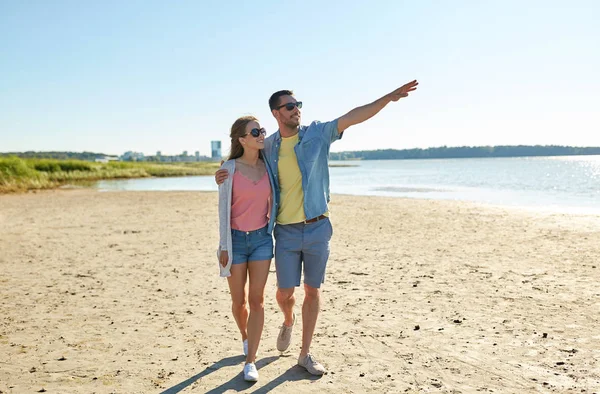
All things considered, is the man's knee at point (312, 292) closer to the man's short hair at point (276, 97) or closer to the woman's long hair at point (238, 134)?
the woman's long hair at point (238, 134)

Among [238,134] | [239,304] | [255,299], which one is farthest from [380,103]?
[239,304]

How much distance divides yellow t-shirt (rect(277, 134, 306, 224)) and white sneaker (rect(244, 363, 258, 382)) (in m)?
1.18

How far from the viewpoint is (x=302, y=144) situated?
4113 mm

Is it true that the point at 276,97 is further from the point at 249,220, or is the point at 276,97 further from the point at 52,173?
the point at 52,173

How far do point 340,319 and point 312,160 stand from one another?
8.16 ft

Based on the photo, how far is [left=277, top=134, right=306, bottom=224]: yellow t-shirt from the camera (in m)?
4.18

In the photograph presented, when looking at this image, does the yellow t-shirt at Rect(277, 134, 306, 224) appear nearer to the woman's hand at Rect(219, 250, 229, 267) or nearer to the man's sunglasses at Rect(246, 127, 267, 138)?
the man's sunglasses at Rect(246, 127, 267, 138)

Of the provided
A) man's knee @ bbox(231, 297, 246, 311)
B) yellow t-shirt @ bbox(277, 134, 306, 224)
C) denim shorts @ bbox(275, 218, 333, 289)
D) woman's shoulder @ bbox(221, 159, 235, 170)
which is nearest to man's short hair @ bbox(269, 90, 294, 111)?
yellow t-shirt @ bbox(277, 134, 306, 224)

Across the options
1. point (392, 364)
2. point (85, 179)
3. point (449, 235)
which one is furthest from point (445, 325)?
point (85, 179)

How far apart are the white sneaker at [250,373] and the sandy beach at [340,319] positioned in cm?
6

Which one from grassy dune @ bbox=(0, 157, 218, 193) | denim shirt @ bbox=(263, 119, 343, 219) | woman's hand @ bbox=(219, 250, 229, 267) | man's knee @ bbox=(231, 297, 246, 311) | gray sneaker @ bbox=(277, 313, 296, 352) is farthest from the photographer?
grassy dune @ bbox=(0, 157, 218, 193)

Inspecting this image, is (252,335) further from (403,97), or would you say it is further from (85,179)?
(85,179)

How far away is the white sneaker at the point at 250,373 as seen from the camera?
4199mm

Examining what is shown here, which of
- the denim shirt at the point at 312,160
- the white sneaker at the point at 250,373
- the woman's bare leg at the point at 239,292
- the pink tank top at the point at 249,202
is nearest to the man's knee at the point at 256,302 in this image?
the woman's bare leg at the point at 239,292
